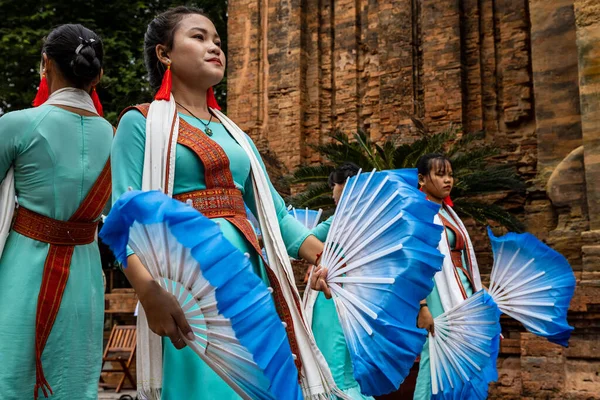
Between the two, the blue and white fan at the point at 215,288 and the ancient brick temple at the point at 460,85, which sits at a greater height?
the ancient brick temple at the point at 460,85

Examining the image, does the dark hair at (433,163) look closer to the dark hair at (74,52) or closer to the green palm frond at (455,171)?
the dark hair at (74,52)

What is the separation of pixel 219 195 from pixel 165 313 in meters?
0.61

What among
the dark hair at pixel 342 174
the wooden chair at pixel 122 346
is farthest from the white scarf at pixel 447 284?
the wooden chair at pixel 122 346

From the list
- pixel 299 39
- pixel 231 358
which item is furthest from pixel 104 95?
pixel 231 358

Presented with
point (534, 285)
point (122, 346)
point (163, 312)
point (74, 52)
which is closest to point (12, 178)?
point (74, 52)

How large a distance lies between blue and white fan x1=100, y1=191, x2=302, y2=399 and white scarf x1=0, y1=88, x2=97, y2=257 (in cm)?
115

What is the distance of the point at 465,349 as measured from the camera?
4.82 metres

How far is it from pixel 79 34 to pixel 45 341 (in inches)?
51.7

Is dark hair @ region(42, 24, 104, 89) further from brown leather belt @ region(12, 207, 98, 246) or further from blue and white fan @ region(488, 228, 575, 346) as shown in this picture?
blue and white fan @ region(488, 228, 575, 346)

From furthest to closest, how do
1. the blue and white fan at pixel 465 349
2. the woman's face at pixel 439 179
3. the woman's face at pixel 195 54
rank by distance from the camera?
the woman's face at pixel 439 179 → the blue and white fan at pixel 465 349 → the woman's face at pixel 195 54

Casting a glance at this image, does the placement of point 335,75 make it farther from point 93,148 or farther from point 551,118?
point 93,148

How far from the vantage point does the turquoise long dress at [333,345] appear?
552 cm

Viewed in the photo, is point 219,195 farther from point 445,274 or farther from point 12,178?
point 445,274

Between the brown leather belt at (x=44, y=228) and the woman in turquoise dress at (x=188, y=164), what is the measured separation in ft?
2.34
